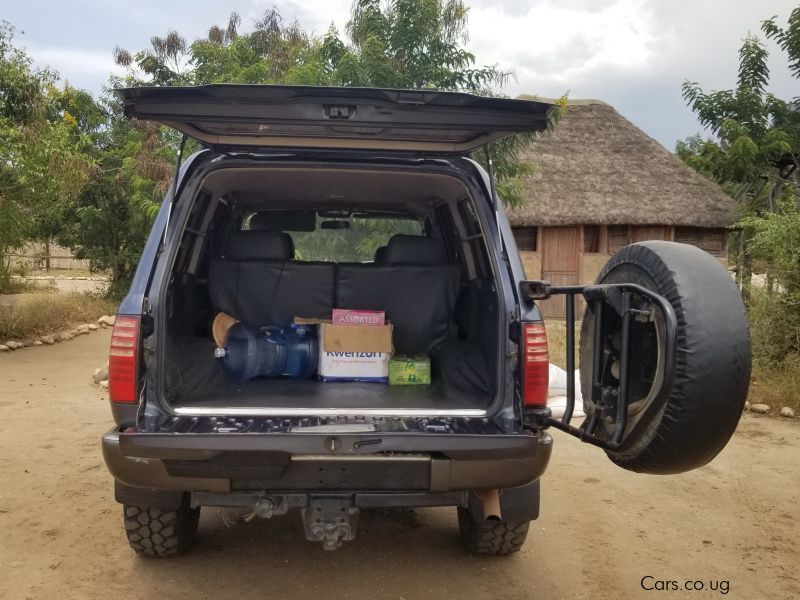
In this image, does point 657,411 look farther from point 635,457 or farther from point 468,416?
point 468,416

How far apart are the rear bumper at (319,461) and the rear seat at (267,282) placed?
149 centimetres

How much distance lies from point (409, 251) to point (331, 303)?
0.55 meters

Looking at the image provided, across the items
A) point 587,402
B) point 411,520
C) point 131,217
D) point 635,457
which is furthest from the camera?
point 131,217

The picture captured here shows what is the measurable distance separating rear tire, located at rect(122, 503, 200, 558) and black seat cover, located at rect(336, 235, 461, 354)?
151 centimetres

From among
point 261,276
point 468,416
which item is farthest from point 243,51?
point 468,416

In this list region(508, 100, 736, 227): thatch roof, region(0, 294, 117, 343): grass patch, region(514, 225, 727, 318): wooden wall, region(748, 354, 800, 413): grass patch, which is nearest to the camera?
region(748, 354, 800, 413): grass patch

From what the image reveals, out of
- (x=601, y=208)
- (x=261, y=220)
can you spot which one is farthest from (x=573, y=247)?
(x=261, y=220)

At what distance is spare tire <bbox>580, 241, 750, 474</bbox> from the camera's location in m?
2.47

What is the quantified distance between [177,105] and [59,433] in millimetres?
3867

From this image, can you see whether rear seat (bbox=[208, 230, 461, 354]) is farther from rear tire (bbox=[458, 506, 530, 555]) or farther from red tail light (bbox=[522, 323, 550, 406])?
red tail light (bbox=[522, 323, 550, 406])

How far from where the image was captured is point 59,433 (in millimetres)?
5707

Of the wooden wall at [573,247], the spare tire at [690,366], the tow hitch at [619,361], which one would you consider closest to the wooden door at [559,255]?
the wooden wall at [573,247]

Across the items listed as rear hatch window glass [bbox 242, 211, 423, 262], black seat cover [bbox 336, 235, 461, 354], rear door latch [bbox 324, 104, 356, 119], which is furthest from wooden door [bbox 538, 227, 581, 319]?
rear door latch [bbox 324, 104, 356, 119]

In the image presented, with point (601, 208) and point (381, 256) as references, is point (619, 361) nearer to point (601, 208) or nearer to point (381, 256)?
point (381, 256)
